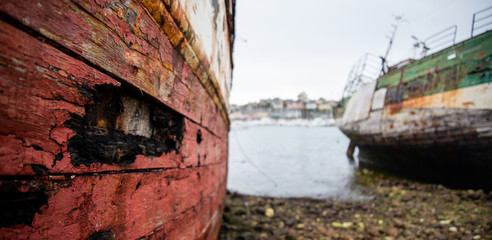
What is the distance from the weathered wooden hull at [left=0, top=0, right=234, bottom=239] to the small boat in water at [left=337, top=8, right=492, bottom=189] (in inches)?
262

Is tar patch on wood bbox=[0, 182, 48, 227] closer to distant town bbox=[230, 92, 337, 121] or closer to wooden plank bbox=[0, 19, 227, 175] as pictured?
wooden plank bbox=[0, 19, 227, 175]

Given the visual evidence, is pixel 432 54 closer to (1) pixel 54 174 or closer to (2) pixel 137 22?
(2) pixel 137 22

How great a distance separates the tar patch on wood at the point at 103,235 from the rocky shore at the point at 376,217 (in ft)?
10.6

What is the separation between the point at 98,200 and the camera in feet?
2.53

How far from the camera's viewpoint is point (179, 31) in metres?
1.21

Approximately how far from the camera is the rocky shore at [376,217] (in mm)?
3777

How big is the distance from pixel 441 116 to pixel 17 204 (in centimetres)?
754

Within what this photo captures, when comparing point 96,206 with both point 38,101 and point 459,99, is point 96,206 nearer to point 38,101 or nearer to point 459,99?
point 38,101

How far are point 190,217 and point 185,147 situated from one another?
539 mm

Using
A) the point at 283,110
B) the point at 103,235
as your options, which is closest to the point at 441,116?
the point at 103,235

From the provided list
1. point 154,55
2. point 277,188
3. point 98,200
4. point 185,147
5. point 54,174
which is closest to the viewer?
point 54,174

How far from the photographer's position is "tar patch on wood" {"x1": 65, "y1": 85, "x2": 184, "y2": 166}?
77cm

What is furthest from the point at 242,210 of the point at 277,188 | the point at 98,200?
the point at 98,200

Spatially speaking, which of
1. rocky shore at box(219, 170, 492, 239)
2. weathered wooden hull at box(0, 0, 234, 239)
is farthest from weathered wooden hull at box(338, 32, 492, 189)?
weathered wooden hull at box(0, 0, 234, 239)
